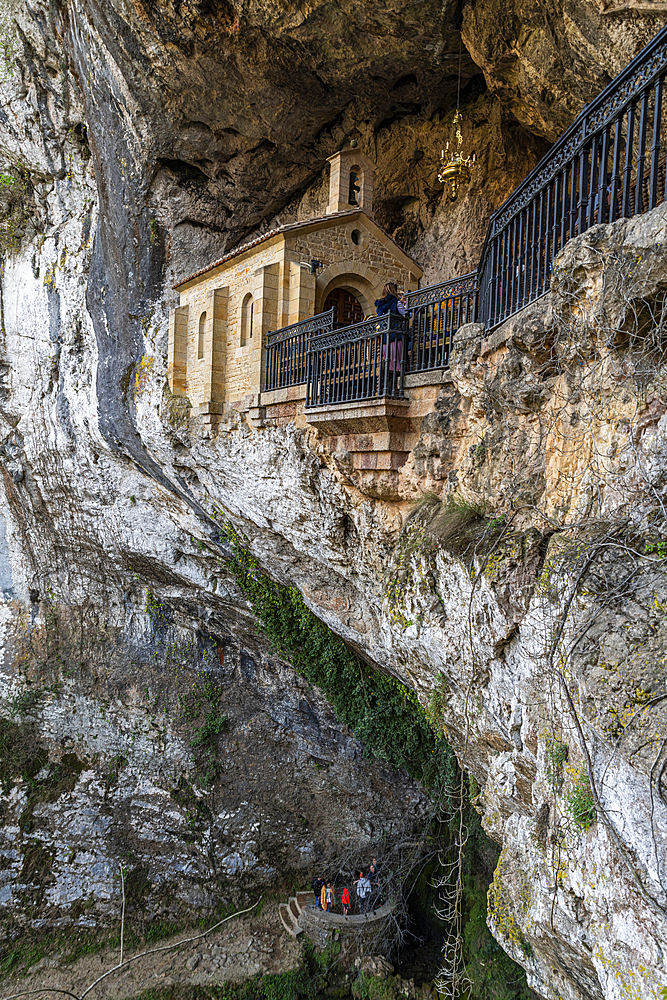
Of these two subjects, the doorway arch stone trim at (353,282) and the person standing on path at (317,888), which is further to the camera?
the person standing on path at (317,888)

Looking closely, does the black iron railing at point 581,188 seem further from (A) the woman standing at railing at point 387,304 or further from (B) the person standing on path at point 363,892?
(B) the person standing on path at point 363,892

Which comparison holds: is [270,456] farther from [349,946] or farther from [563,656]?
[349,946]

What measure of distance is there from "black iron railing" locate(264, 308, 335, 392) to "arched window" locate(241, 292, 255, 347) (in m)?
0.82

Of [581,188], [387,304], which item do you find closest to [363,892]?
[387,304]

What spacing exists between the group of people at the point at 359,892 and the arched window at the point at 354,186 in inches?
533

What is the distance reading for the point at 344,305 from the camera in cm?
988

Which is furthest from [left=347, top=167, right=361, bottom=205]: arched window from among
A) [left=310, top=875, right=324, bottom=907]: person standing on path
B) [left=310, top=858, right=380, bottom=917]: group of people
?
[left=310, top=875, right=324, bottom=907]: person standing on path

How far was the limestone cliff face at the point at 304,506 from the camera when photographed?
3.54 meters

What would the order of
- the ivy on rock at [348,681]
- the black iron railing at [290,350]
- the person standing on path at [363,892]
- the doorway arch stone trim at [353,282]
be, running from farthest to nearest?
the person standing on path at [363,892]
the ivy on rock at [348,681]
the doorway arch stone trim at [353,282]
the black iron railing at [290,350]

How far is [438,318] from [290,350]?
2841 millimetres

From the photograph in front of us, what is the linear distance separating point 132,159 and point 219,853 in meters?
14.8

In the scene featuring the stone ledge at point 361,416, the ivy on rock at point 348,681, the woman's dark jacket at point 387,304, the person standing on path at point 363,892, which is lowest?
the person standing on path at point 363,892

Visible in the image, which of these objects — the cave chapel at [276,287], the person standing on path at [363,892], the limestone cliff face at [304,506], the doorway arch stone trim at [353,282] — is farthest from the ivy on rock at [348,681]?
the doorway arch stone trim at [353,282]

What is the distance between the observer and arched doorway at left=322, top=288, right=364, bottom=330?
31.5 feet
